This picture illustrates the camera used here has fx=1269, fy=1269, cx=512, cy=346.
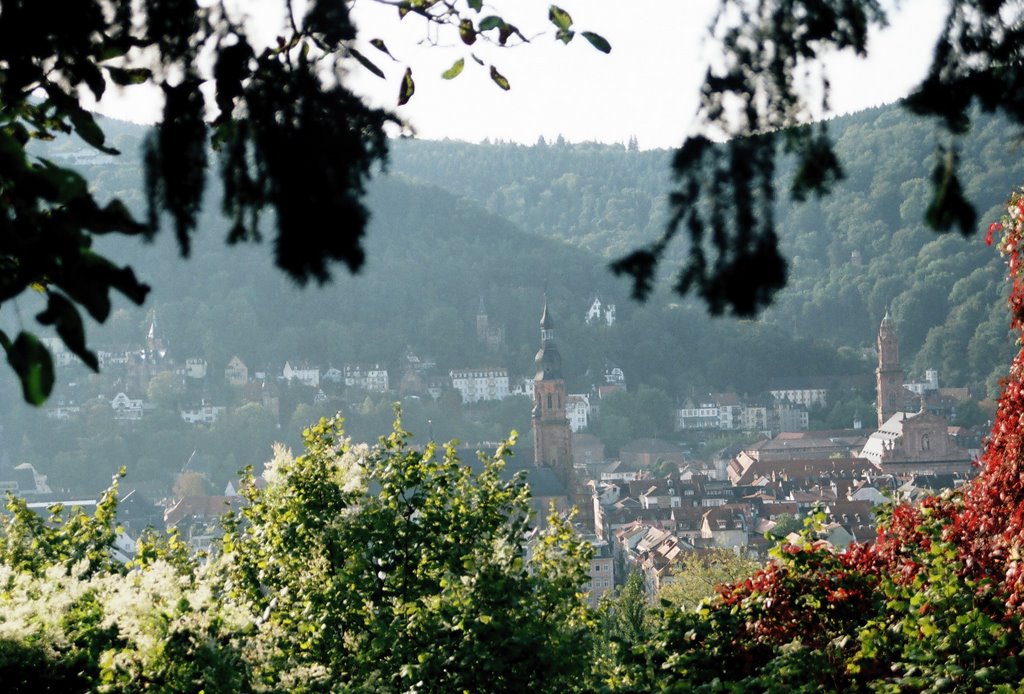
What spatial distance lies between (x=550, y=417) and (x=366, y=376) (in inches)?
791

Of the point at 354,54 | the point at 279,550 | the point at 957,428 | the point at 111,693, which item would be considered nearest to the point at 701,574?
the point at 279,550

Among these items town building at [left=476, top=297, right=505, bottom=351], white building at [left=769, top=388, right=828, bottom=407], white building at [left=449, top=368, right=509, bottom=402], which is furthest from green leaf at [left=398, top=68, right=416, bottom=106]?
town building at [left=476, top=297, right=505, bottom=351]

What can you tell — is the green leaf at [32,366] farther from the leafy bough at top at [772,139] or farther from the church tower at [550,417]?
the church tower at [550,417]

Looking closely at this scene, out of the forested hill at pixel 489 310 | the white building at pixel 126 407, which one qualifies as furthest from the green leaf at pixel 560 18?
the white building at pixel 126 407

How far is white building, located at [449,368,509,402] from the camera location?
71.2 meters

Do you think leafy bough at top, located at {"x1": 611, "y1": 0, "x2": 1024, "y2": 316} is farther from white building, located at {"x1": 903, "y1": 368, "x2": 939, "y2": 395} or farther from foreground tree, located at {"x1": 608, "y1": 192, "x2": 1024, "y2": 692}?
white building, located at {"x1": 903, "y1": 368, "x2": 939, "y2": 395}

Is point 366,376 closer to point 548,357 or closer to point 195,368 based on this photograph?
point 195,368

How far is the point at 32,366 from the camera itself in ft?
4.55

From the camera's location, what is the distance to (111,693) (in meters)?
4.09

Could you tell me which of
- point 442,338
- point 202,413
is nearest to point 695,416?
point 442,338

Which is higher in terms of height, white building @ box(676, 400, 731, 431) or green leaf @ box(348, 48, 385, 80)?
green leaf @ box(348, 48, 385, 80)

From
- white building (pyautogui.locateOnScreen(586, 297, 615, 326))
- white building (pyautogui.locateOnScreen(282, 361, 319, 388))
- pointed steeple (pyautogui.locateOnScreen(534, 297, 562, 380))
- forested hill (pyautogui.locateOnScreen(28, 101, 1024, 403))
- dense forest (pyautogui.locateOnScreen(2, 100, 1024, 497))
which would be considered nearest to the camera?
pointed steeple (pyautogui.locateOnScreen(534, 297, 562, 380))

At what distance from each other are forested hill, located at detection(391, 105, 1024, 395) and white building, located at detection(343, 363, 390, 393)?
1158cm

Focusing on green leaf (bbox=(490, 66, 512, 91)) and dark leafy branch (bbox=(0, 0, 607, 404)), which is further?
green leaf (bbox=(490, 66, 512, 91))
